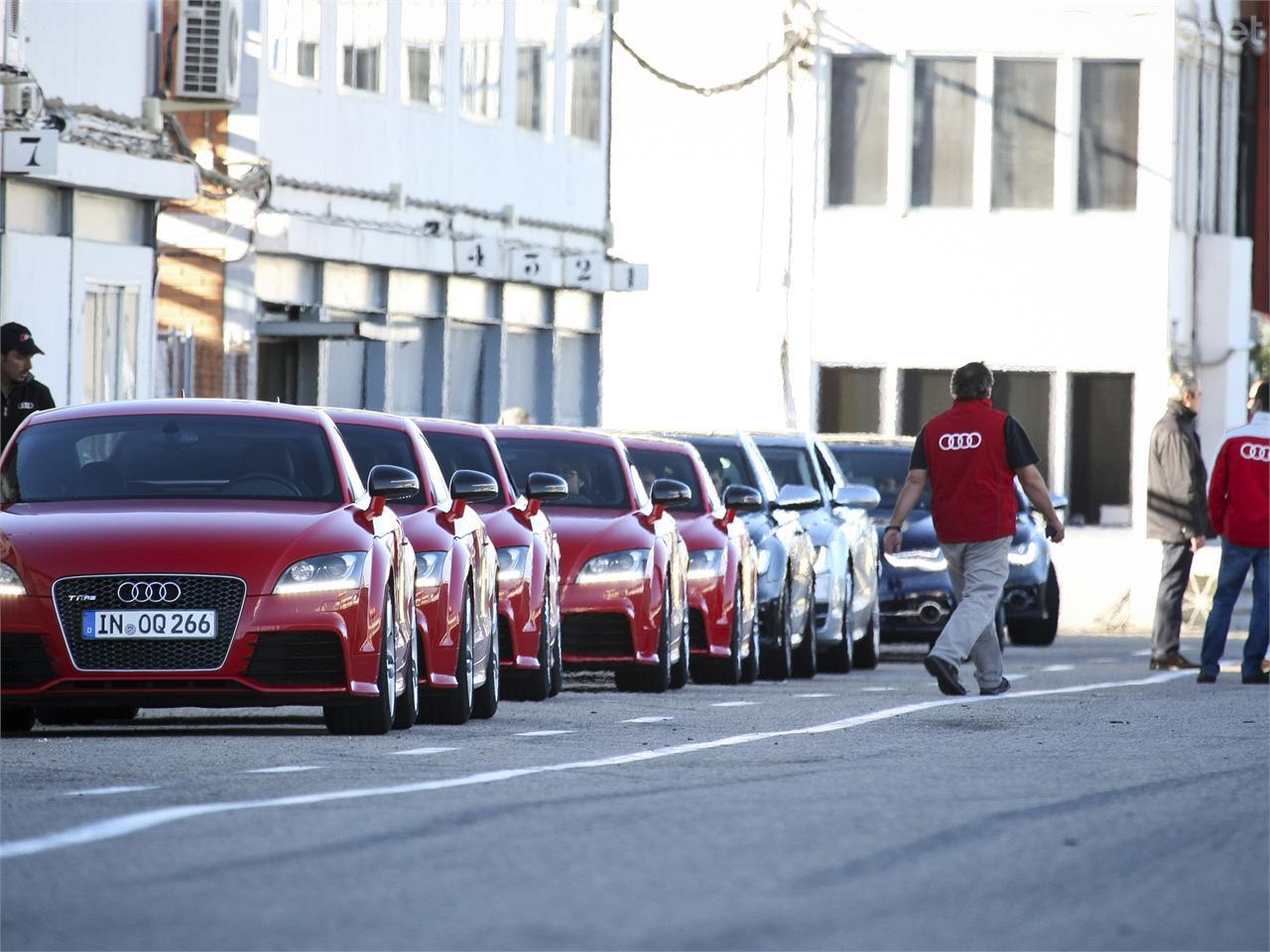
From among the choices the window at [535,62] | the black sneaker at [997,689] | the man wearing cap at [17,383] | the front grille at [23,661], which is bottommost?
the black sneaker at [997,689]

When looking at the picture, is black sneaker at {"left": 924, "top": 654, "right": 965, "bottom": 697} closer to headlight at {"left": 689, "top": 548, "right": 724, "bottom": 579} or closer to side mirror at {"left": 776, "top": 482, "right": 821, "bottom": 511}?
headlight at {"left": 689, "top": 548, "right": 724, "bottom": 579}

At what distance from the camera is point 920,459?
60.6ft

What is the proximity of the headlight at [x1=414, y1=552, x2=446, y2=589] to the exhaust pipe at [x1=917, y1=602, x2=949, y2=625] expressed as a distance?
11.5 metres

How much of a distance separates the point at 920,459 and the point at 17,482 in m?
5.48

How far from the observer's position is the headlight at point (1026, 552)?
1134 inches

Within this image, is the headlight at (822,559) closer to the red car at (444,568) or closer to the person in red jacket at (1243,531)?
the person in red jacket at (1243,531)

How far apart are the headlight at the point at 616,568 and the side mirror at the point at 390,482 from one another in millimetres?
4279

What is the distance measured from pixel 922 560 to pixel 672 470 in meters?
5.49

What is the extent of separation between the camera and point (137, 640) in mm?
13727

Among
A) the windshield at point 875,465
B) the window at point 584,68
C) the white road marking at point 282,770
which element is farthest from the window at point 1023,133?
the white road marking at point 282,770

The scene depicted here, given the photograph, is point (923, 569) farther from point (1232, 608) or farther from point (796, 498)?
point (1232, 608)

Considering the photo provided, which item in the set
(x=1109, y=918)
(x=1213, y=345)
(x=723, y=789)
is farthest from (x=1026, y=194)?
(x=1109, y=918)

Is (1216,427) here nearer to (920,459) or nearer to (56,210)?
(56,210)

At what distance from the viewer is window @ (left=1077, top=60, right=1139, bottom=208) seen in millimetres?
43562
